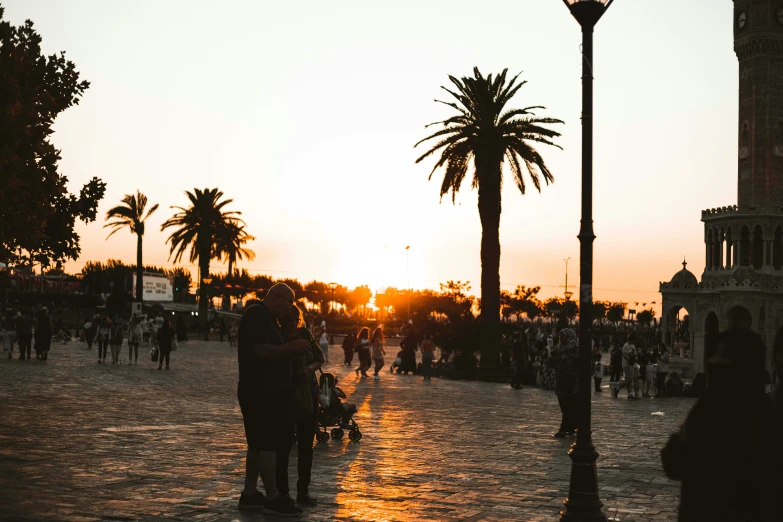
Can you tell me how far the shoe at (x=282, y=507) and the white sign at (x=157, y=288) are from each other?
74604 mm

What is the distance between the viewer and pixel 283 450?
8.30m

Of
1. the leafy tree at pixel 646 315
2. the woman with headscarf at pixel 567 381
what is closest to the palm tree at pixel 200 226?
the woman with headscarf at pixel 567 381

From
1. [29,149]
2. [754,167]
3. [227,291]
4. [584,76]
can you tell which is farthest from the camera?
[227,291]

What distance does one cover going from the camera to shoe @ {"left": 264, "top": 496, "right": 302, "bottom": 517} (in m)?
8.02

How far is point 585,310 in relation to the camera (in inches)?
341

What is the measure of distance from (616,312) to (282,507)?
17058 cm

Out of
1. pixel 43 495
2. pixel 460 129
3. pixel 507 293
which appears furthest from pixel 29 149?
pixel 507 293

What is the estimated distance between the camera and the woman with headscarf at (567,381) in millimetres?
14992

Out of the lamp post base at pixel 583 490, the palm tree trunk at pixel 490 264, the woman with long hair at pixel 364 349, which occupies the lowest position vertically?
the lamp post base at pixel 583 490

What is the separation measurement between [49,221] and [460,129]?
68.7 feet

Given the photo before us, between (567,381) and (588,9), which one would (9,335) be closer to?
(567,381)

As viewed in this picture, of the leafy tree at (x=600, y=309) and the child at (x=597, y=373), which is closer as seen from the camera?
the child at (x=597, y=373)

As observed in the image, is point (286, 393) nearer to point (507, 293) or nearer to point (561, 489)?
point (561, 489)

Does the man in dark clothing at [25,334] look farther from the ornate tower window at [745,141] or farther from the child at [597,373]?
the ornate tower window at [745,141]
